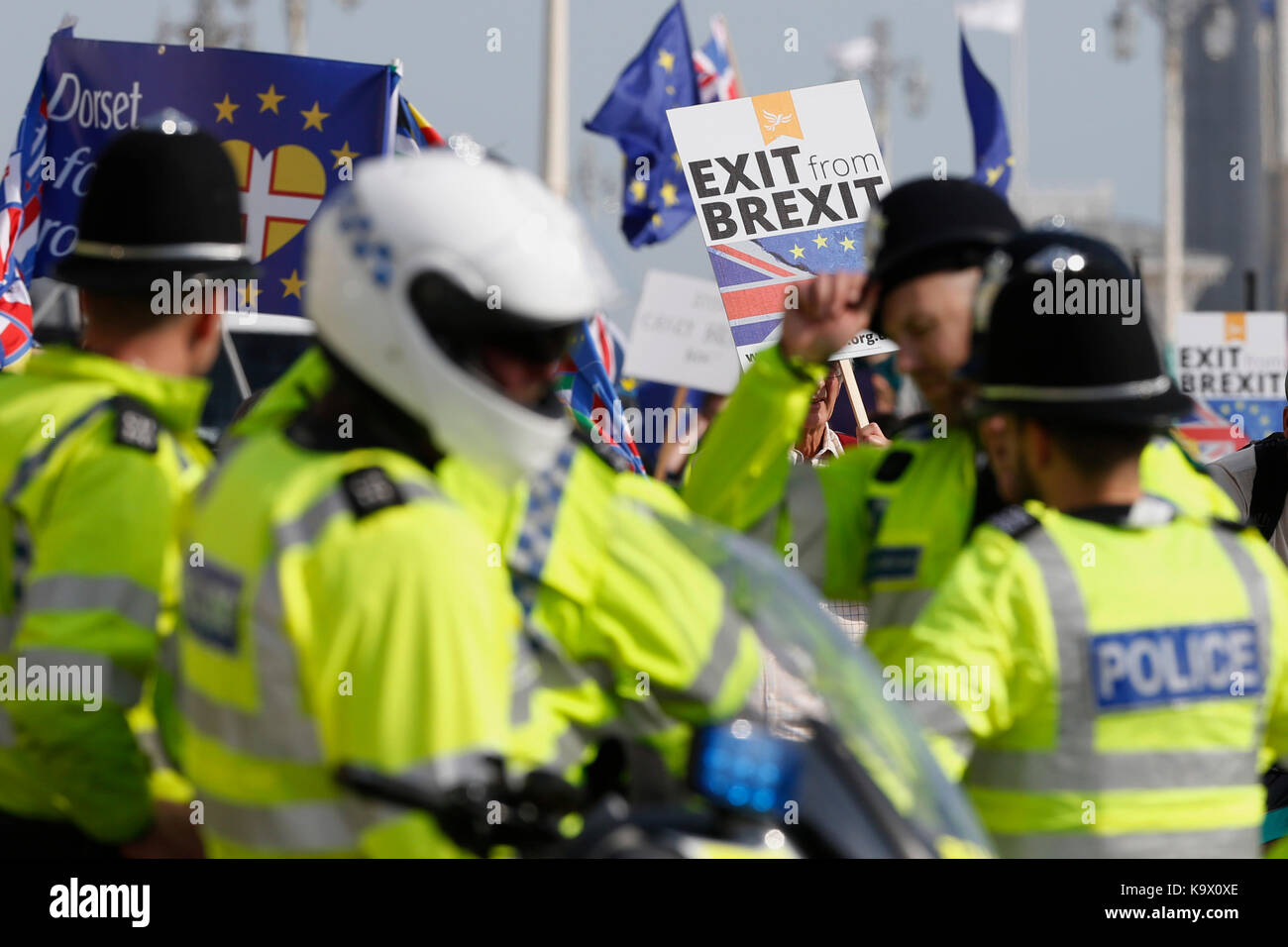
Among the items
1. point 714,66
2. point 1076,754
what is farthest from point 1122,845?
point 714,66

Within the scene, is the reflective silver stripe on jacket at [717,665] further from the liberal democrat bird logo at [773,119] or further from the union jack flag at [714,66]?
the union jack flag at [714,66]

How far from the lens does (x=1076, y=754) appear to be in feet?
9.25

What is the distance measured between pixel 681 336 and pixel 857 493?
6205 mm

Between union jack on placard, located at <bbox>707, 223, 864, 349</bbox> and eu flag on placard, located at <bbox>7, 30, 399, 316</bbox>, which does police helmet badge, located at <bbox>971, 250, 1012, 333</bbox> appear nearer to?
union jack on placard, located at <bbox>707, 223, 864, 349</bbox>

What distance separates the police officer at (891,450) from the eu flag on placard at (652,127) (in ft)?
21.9

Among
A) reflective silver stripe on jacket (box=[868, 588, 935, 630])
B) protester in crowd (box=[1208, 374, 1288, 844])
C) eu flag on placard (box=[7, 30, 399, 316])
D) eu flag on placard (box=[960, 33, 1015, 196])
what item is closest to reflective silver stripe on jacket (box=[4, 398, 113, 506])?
reflective silver stripe on jacket (box=[868, 588, 935, 630])

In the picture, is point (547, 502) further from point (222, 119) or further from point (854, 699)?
point (222, 119)

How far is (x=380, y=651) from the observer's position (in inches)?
82.0

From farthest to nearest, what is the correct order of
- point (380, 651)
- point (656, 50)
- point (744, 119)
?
1. point (656, 50)
2. point (744, 119)
3. point (380, 651)

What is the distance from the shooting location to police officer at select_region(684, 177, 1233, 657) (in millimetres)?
3273
